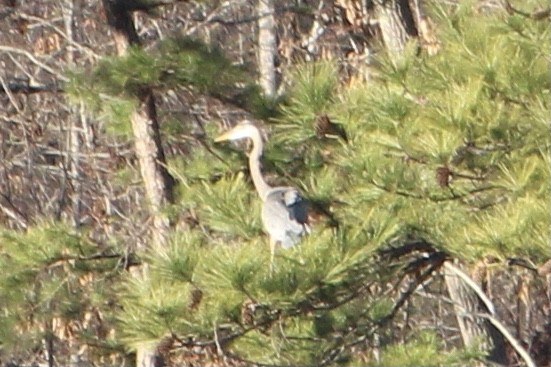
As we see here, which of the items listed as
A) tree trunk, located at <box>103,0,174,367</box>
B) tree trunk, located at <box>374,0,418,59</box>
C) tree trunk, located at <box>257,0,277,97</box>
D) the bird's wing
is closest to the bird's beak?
tree trunk, located at <box>103,0,174,367</box>

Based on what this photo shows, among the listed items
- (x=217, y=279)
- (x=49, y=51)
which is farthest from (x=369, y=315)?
(x=49, y=51)

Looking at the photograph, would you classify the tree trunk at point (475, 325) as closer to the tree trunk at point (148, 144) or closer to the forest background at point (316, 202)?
the forest background at point (316, 202)

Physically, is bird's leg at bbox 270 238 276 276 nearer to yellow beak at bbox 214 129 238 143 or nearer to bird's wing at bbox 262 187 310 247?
bird's wing at bbox 262 187 310 247

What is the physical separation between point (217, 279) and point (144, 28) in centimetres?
687

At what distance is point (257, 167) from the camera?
6.35 meters

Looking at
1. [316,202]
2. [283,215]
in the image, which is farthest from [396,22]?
[283,215]

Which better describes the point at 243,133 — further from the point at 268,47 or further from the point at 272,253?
A: the point at 268,47

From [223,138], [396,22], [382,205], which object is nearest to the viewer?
[382,205]

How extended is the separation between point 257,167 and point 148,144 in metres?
0.92

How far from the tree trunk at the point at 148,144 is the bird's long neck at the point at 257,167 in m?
0.58

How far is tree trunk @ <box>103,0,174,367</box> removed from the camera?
22.9 feet

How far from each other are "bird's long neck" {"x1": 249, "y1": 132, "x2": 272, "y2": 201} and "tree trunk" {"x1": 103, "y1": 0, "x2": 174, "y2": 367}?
0.58 m

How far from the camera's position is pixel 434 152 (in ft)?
15.5

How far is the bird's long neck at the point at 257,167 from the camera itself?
6079 millimetres
